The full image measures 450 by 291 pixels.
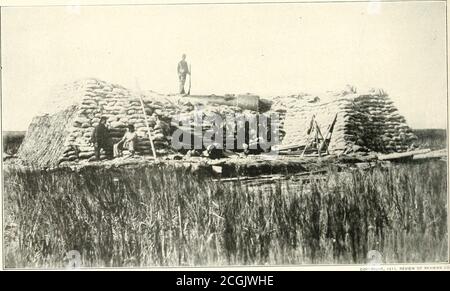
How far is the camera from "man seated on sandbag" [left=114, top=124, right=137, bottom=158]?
3.88 meters

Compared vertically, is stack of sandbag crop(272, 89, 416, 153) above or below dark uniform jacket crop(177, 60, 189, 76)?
below

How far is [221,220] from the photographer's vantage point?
152 inches

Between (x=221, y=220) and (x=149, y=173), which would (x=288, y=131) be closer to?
(x=221, y=220)

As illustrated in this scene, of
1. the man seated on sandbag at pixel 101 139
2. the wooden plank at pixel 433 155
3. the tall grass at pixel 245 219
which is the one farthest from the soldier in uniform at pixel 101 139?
the wooden plank at pixel 433 155

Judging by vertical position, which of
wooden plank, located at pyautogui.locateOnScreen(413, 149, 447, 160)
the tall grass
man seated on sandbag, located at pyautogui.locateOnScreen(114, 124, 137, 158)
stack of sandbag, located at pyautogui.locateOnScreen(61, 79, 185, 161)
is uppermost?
stack of sandbag, located at pyautogui.locateOnScreen(61, 79, 185, 161)

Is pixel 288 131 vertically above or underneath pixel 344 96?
underneath

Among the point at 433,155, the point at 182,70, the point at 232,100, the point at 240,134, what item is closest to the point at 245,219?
the point at 240,134

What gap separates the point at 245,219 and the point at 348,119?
1.03 metres

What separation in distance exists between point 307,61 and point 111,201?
1.73m

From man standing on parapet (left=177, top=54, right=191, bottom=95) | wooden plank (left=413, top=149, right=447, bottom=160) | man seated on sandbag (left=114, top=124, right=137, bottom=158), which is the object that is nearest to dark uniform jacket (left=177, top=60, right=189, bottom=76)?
man standing on parapet (left=177, top=54, right=191, bottom=95)

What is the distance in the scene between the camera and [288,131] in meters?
3.90

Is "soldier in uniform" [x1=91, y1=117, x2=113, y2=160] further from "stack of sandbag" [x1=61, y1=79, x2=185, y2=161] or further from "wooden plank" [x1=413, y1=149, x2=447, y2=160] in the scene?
"wooden plank" [x1=413, y1=149, x2=447, y2=160]
